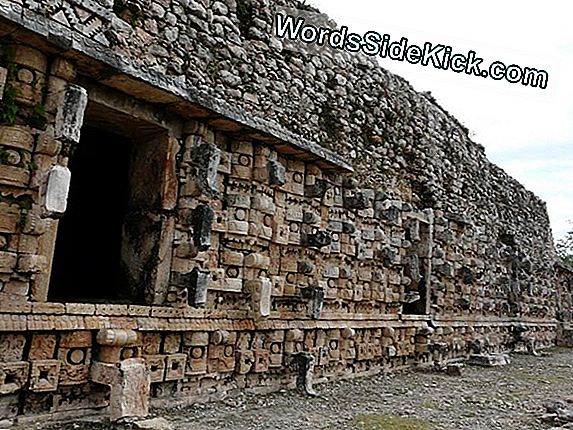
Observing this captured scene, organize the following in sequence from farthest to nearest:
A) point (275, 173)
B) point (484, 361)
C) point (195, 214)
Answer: point (484, 361) → point (275, 173) → point (195, 214)

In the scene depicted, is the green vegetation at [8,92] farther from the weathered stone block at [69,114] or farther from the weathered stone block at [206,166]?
the weathered stone block at [206,166]

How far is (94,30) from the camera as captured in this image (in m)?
4.92

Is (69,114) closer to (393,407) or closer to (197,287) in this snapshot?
(197,287)

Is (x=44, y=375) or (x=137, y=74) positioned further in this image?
(x=137, y=74)

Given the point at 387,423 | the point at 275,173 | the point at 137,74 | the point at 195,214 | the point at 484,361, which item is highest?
the point at 137,74

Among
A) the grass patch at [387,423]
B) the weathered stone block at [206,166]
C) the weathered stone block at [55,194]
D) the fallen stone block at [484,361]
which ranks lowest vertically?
the grass patch at [387,423]

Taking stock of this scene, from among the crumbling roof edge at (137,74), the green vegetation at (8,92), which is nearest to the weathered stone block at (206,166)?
the crumbling roof edge at (137,74)

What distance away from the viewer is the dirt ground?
481 centimetres

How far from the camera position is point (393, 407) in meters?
6.00

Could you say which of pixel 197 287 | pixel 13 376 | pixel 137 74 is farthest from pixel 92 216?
pixel 13 376

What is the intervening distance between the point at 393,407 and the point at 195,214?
2939mm

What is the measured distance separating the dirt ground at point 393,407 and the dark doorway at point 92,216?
1881 mm

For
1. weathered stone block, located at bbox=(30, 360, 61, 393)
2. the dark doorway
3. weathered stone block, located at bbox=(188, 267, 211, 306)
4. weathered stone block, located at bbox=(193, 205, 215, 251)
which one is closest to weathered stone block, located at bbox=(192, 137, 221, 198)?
weathered stone block, located at bbox=(193, 205, 215, 251)

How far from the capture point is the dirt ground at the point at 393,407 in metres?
4.81
